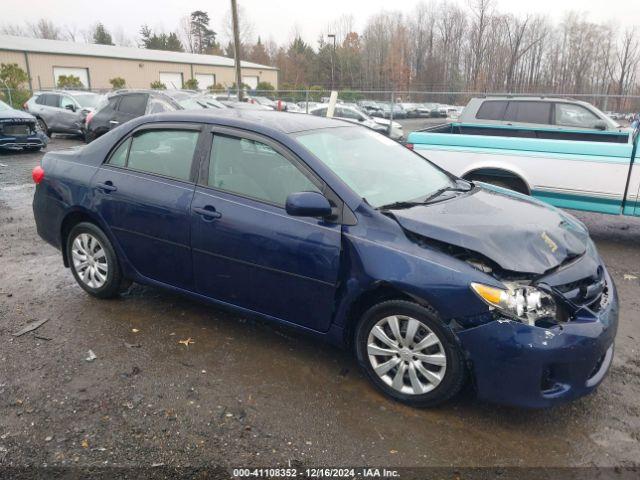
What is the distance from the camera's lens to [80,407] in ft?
10.3

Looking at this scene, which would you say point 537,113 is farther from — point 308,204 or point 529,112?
point 308,204

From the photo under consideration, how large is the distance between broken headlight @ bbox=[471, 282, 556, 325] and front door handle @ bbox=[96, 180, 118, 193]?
2973mm

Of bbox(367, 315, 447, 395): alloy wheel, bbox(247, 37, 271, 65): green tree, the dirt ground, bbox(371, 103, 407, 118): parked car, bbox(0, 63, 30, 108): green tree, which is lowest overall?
the dirt ground

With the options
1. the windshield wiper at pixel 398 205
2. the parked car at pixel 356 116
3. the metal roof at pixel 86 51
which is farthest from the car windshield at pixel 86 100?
the metal roof at pixel 86 51

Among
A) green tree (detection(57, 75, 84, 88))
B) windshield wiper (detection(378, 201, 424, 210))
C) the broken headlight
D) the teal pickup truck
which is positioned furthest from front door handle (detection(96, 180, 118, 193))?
green tree (detection(57, 75, 84, 88))

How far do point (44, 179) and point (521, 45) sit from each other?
61.1 meters

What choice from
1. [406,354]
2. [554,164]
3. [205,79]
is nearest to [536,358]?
[406,354]

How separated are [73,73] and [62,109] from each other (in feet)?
90.4

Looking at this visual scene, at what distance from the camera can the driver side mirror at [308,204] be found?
3150 millimetres

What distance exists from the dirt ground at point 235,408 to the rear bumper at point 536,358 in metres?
0.29

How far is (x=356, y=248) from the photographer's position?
10.3ft

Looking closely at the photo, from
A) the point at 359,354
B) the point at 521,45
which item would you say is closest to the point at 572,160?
the point at 359,354

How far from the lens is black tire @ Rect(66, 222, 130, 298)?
173 inches

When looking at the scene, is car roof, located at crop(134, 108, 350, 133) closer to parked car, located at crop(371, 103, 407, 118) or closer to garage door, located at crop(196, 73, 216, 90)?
parked car, located at crop(371, 103, 407, 118)
